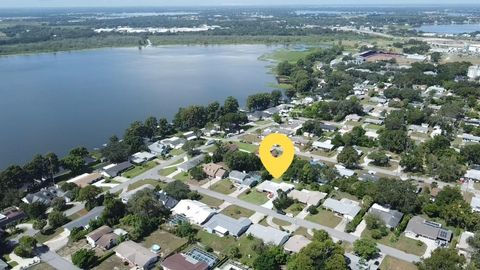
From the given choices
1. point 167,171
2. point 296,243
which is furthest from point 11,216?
point 296,243

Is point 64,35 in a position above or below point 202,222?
above

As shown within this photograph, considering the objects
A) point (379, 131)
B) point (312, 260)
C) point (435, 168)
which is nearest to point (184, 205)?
point (312, 260)

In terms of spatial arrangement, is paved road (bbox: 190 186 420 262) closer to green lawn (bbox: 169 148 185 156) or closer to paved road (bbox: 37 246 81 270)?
green lawn (bbox: 169 148 185 156)

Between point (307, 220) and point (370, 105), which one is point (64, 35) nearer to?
point (370, 105)

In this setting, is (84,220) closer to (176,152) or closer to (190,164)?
(190,164)

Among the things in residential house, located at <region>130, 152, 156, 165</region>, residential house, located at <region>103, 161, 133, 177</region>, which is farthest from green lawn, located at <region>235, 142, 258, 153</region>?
residential house, located at <region>103, 161, 133, 177</region>

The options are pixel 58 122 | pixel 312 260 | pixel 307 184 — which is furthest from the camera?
pixel 58 122
